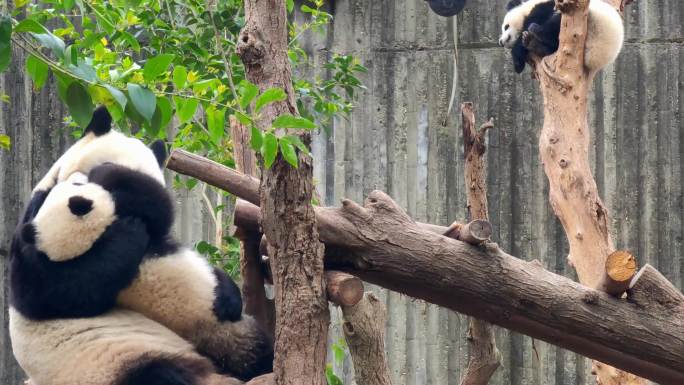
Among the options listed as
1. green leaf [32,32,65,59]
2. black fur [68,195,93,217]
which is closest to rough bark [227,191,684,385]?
black fur [68,195,93,217]

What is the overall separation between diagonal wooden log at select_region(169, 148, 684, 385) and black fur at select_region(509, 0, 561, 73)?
7.38ft

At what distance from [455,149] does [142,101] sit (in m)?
3.84

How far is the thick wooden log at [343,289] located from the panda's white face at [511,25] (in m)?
3.18

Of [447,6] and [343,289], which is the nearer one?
[343,289]

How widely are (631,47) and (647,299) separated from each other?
318 cm

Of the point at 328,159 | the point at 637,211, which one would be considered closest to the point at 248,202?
the point at 328,159

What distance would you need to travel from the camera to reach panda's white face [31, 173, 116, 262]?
97.7 inches

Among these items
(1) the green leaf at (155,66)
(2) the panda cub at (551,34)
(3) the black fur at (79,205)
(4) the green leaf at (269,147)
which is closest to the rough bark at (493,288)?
(4) the green leaf at (269,147)

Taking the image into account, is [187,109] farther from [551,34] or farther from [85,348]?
[551,34]

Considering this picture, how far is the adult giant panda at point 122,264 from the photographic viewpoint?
2.48 m

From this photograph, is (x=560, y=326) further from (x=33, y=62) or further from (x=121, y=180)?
(x=33, y=62)

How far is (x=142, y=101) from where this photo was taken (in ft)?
5.59

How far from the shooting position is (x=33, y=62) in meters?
1.77

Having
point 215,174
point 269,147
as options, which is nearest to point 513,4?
point 215,174
